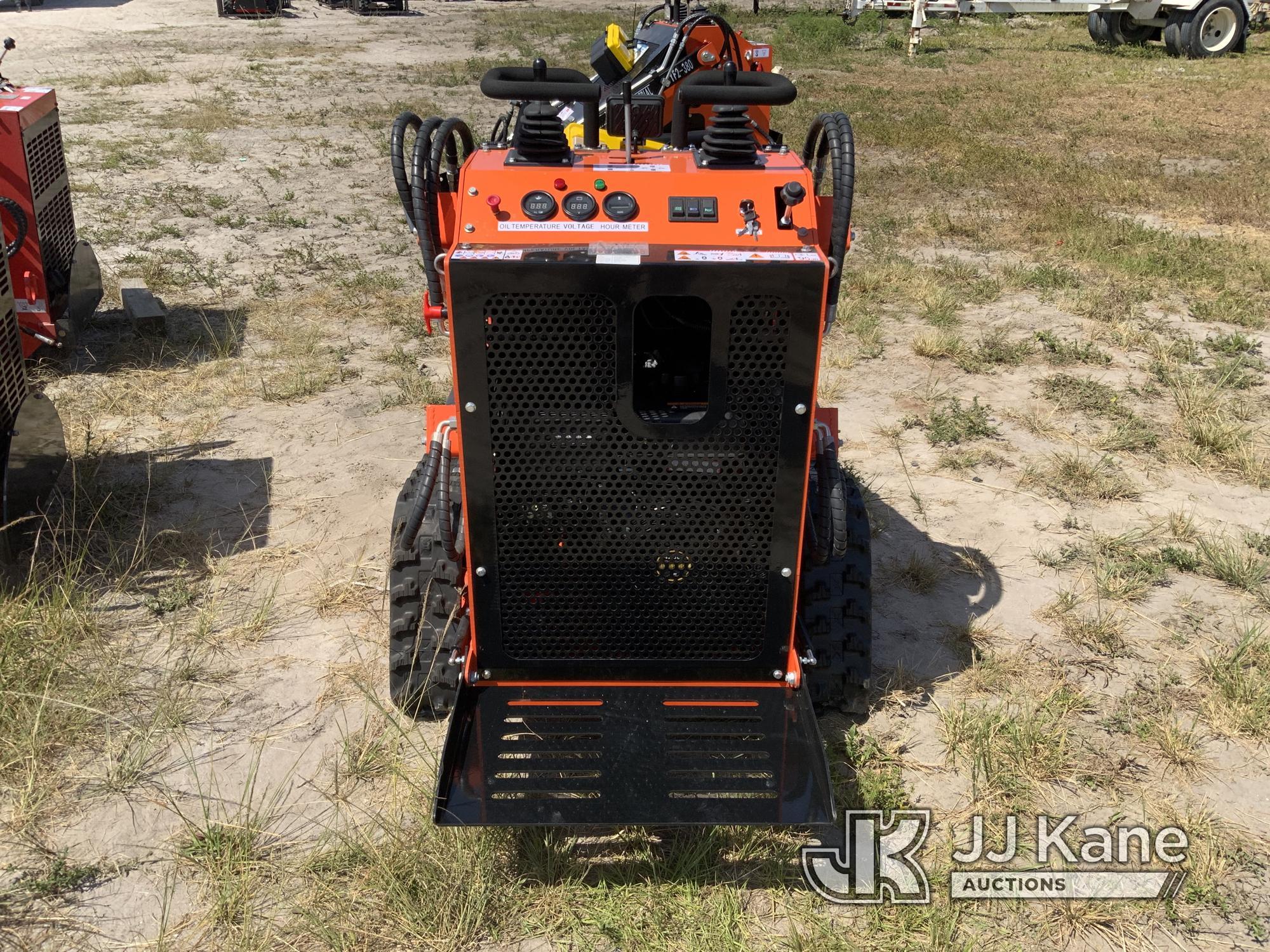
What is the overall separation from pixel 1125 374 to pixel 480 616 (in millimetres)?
4873

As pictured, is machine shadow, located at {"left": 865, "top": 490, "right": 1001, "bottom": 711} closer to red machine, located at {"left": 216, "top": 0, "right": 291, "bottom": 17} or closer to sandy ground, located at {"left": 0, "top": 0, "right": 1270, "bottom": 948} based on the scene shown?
sandy ground, located at {"left": 0, "top": 0, "right": 1270, "bottom": 948}

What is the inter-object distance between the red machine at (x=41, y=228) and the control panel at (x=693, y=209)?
13.5 ft

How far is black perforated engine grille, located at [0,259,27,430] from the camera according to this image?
4238 millimetres

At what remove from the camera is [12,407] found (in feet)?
14.2

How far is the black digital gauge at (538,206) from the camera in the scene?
2990 mm

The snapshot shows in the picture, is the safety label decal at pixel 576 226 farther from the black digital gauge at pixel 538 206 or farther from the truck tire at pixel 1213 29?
the truck tire at pixel 1213 29

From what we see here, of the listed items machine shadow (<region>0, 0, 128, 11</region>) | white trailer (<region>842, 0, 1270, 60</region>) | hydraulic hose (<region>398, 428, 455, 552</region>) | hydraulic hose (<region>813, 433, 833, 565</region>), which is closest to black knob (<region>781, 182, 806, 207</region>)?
hydraulic hose (<region>813, 433, 833, 565</region>)

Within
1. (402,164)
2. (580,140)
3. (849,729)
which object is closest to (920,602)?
(849,729)

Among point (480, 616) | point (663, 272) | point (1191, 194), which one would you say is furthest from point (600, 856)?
point (1191, 194)

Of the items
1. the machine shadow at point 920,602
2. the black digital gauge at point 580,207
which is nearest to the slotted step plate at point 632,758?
the machine shadow at point 920,602

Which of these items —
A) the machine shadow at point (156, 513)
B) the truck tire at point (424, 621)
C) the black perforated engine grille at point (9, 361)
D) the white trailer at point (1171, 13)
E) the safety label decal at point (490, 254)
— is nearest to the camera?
the safety label decal at point (490, 254)

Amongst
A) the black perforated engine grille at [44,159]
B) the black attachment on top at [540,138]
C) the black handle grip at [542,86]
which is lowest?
the black perforated engine grille at [44,159]

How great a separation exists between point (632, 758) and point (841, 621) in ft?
3.09

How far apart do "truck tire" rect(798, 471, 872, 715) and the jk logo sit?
0.45 meters
